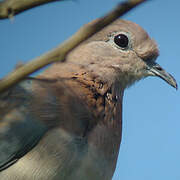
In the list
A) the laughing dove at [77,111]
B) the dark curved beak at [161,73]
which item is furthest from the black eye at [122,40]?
the dark curved beak at [161,73]

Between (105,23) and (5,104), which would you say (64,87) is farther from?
(105,23)

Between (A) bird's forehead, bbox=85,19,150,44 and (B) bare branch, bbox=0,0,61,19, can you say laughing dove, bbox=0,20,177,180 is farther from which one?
(B) bare branch, bbox=0,0,61,19

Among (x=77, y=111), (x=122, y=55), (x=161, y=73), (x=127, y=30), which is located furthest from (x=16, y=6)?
(x=161, y=73)

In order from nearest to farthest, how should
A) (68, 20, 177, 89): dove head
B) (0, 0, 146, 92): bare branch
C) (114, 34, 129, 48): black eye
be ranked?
(0, 0, 146, 92): bare branch
(68, 20, 177, 89): dove head
(114, 34, 129, 48): black eye

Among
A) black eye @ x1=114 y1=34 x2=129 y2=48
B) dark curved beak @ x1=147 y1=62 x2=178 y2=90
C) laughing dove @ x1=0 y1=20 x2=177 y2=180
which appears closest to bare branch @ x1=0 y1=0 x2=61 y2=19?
laughing dove @ x1=0 y1=20 x2=177 y2=180

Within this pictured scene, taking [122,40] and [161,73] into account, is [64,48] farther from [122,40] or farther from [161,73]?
[161,73]

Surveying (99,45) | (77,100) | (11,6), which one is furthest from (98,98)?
(11,6)

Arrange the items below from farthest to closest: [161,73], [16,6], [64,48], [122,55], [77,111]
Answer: [161,73] → [122,55] → [77,111] → [16,6] → [64,48]
